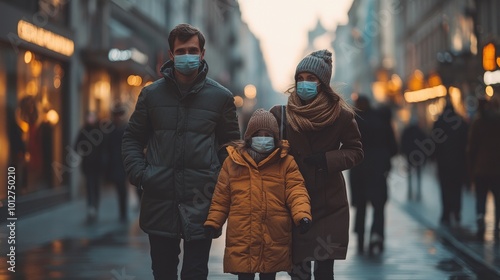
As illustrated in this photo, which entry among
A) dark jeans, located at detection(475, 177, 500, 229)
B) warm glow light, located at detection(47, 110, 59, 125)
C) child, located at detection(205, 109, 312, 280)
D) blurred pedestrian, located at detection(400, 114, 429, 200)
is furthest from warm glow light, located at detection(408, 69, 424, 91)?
child, located at detection(205, 109, 312, 280)

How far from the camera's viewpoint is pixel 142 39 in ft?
109

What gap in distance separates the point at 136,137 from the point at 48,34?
1337 cm

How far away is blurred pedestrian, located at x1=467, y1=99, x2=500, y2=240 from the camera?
1310cm

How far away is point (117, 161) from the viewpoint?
56.3 feet

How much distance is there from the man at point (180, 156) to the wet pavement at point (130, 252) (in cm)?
359

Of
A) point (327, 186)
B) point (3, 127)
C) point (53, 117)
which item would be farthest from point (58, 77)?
point (327, 186)

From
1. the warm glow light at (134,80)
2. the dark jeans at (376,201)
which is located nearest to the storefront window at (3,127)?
the dark jeans at (376,201)

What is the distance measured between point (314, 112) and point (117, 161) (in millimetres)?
11031

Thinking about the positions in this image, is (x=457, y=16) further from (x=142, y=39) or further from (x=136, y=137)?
(x=136, y=137)

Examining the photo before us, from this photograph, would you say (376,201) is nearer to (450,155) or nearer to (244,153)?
(450,155)

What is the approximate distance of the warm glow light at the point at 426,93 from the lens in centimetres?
3742

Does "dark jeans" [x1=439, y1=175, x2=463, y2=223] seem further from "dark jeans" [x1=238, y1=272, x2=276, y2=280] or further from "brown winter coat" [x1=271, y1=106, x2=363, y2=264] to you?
"dark jeans" [x1=238, y1=272, x2=276, y2=280]

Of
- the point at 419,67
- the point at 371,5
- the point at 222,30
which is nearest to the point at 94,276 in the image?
the point at 419,67

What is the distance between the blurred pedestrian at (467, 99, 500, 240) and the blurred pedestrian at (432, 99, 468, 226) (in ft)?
5.51
